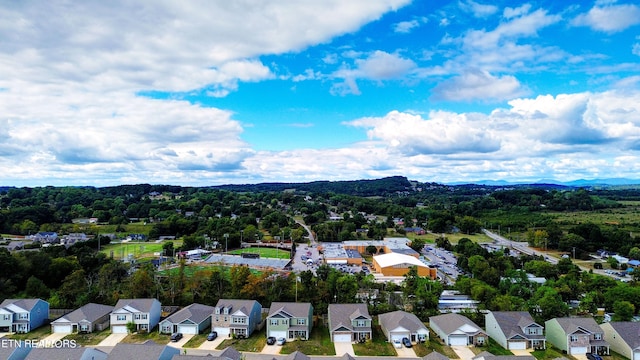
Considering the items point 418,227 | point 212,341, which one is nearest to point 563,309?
point 212,341

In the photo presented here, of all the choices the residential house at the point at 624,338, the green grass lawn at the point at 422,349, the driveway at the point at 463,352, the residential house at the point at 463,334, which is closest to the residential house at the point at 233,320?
the green grass lawn at the point at 422,349

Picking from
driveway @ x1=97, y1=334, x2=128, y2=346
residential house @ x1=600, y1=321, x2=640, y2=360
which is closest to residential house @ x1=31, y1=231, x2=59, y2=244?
driveway @ x1=97, y1=334, x2=128, y2=346

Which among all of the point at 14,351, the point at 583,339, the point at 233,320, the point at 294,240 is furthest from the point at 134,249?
the point at 583,339

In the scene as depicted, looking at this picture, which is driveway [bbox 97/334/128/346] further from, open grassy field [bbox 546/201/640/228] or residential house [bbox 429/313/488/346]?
open grassy field [bbox 546/201/640/228]

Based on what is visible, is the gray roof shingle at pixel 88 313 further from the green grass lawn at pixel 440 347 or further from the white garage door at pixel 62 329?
the green grass lawn at pixel 440 347

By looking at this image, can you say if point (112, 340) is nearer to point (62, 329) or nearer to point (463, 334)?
point (62, 329)

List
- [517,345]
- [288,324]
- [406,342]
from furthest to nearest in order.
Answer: [288,324] < [406,342] < [517,345]

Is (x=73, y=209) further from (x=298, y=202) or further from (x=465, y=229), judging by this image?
(x=465, y=229)
